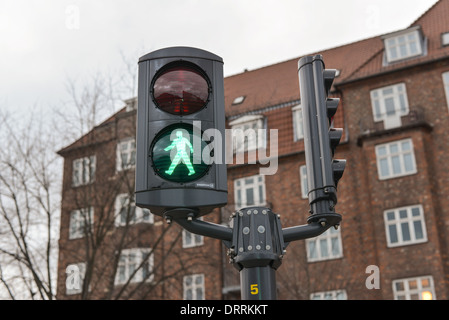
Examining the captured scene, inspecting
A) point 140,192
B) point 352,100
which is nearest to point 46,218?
point 352,100

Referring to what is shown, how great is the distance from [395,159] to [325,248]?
4575mm

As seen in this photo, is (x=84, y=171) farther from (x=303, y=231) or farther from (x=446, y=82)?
(x=303, y=231)

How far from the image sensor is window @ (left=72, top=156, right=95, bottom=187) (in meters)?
21.4

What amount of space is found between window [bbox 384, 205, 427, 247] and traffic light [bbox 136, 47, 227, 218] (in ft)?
77.2

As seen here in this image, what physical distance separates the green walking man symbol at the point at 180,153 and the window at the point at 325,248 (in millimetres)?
24547

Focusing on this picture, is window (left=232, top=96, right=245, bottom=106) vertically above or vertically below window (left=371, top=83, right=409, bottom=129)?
above

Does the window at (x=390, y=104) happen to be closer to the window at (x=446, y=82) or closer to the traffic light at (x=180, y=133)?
the window at (x=446, y=82)

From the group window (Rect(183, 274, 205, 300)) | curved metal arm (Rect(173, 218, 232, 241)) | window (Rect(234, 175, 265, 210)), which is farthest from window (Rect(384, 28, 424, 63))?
curved metal arm (Rect(173, 218, 232, 241))

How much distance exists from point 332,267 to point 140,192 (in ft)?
78.9

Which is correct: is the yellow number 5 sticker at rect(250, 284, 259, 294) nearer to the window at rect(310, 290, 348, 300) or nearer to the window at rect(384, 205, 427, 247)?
the window at rect(310, 290, 348, 300)

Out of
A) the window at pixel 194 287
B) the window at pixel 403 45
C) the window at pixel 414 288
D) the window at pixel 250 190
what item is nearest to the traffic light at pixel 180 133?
the window at pixel 414 288

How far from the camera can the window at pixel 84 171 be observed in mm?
21359
